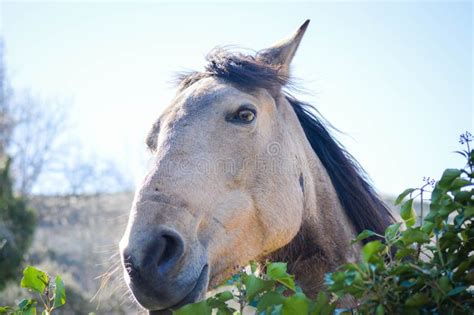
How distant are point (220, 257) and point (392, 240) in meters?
1.12

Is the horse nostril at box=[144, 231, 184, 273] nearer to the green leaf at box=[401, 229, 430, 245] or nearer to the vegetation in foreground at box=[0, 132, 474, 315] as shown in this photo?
the vegetation in foreground at box=[0, 132, 474, 315]

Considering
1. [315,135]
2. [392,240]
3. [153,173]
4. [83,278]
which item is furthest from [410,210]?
[83,278]

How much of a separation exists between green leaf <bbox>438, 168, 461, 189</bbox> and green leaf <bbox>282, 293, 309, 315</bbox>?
0.64 metres

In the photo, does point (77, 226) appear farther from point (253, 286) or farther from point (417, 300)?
point (417, 300)

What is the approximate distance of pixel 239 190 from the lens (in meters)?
3.25

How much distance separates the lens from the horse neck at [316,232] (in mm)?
3473

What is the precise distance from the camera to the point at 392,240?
215cm

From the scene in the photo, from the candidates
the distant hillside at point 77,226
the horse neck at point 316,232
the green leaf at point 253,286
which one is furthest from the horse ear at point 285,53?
the distant hillside at point 77,226

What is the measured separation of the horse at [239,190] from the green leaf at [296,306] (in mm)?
792

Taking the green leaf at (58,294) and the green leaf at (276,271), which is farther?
the green leaf at (58,294)

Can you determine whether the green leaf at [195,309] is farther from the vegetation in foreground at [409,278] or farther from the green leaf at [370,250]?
the green leaf at [370,250]

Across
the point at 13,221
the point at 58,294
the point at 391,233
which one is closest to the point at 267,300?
the point at 391,233

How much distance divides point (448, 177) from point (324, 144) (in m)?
1.95

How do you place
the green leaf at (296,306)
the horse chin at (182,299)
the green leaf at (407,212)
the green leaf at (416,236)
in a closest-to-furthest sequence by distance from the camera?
the green leaf at (296,306) → the green leaf at (416,236) → the green leaf at (407,212) → the horse chin at (182,299)
